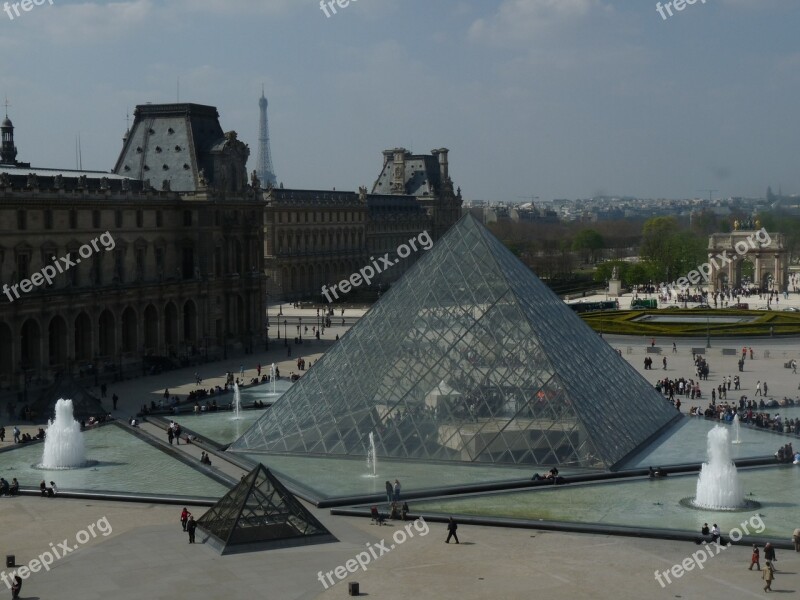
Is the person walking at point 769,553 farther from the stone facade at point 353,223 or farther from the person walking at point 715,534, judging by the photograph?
the stone facade at point 353,223

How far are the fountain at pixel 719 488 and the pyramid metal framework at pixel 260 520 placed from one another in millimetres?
8947

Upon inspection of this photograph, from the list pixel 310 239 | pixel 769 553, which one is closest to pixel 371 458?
pixel 769 553

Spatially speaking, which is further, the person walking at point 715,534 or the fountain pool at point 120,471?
the fountain pool at point 120,471

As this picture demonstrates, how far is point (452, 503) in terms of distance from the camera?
29.0 meters

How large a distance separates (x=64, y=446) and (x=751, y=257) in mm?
89312

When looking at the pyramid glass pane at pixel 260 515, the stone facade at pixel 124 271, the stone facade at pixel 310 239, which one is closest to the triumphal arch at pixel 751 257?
the stone facade at pixel 310 239

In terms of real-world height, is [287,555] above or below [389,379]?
below

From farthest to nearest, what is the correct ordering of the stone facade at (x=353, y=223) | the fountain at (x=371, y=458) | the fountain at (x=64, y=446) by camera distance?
the stone facade at (x=353, y=223) < the fountain at (x=64, y=446) < the fountain at (x=371, y=458)

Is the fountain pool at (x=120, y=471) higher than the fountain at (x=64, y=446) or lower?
lower

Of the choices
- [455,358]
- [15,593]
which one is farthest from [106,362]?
[15,593]

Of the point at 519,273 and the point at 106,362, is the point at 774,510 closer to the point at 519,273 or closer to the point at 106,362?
the point at 519,273

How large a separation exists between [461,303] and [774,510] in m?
12.0

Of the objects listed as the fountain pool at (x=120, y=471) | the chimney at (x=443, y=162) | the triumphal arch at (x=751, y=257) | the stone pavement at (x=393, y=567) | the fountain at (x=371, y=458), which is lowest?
the stone pavement at (x=393, y=567)

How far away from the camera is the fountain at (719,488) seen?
28.5 m
